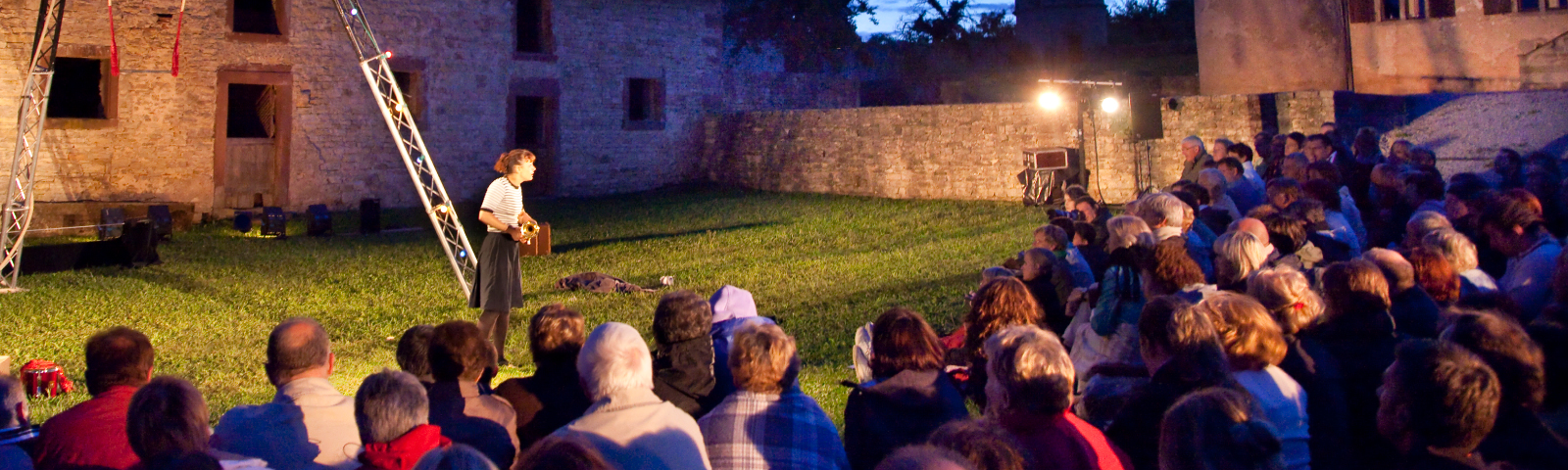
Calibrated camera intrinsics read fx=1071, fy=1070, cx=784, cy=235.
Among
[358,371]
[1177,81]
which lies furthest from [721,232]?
[1177,81]

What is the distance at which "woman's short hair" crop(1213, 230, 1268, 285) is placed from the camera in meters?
4.72

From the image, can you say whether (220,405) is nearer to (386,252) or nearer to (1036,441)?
(1036,441)

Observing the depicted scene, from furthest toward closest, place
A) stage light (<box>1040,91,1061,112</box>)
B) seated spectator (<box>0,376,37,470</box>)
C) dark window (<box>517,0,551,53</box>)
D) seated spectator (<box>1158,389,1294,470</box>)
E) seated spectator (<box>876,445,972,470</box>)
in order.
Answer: dark window (<box>517,0,551,53</box>) → stage light (<box>1040,91,1061,112</box>) → seated spectator (<box>0,376,37,470</box>) → seated spectator (<box>1158,389,1294,470</box>) → seated spectator (<box>876,445,972,470</box>)

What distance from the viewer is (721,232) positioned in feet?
49.2

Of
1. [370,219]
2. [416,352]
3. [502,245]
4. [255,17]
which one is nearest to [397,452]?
[416,352]

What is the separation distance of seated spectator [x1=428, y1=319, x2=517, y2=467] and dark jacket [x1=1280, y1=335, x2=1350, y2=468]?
96.1 inches

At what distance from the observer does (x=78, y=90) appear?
1797cm

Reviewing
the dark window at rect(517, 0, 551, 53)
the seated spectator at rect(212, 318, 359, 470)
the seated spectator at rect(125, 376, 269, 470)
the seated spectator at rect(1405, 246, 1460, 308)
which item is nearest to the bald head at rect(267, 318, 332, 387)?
the seated spectator at rect(212, 318, 359, 470)

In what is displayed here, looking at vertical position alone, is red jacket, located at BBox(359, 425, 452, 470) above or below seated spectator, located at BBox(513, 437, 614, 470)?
below

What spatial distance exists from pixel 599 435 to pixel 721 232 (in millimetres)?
12187

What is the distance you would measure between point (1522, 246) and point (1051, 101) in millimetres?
10604

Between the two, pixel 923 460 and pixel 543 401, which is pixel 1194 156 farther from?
pixel 923 460

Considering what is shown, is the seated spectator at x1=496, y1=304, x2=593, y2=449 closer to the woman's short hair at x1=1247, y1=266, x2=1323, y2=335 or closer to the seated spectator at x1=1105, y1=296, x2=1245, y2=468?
the seated spectator at x1=1105, y1=296, x2=1245, y2=468

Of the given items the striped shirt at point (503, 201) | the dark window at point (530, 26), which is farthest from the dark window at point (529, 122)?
the striped shirt at point (503, 201)
